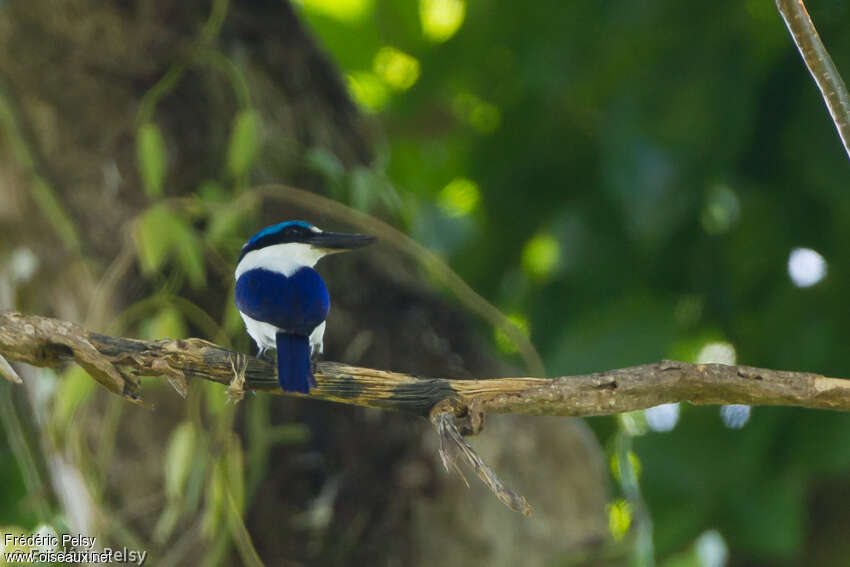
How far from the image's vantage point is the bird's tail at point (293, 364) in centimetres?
185

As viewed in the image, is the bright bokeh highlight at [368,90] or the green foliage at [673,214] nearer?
the green foliage at [673,214]

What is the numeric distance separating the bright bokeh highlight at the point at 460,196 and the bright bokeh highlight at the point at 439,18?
640 mm

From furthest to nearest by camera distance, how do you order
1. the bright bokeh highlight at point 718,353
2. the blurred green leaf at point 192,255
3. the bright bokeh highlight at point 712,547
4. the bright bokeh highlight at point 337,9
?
the bright bokeh highlight at point 337,9 < the bright bokeh highlight at point 718,353 < the bright bokeh highlight at point 712,547 < the blurred green leaf at point 192,255

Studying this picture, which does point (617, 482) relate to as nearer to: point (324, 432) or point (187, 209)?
point (324, 432)

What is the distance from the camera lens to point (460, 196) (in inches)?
198

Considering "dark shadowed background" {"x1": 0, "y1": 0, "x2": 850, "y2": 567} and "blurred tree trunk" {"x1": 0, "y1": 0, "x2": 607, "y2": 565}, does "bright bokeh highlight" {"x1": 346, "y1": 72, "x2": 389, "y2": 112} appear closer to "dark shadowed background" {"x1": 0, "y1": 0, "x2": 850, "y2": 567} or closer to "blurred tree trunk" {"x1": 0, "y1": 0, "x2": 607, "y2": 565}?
"dark shadowed background" {"x1": 0, "y1": 0, "x2": 850, "y2": 567}

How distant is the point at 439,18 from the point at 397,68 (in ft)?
1.12

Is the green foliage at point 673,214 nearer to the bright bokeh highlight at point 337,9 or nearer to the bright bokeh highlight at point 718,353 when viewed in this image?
the bright bokeh highlight at point 718,353

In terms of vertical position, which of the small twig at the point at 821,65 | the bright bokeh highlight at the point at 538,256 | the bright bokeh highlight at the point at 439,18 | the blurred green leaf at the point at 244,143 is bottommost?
the small twig at the point at 821,65

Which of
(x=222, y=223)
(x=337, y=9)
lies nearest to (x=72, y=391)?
(x=222, y=223)

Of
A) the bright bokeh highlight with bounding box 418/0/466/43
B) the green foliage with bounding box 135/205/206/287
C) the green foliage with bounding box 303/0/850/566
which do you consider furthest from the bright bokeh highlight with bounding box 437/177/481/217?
the green foliage with bounding box 135/205/206/287

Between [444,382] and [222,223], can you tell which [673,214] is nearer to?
[222,223]

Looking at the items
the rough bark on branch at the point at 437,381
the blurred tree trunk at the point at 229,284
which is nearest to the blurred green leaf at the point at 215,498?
the blurred tree trunk at the point at 229,284

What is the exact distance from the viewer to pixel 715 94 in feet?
12.3
